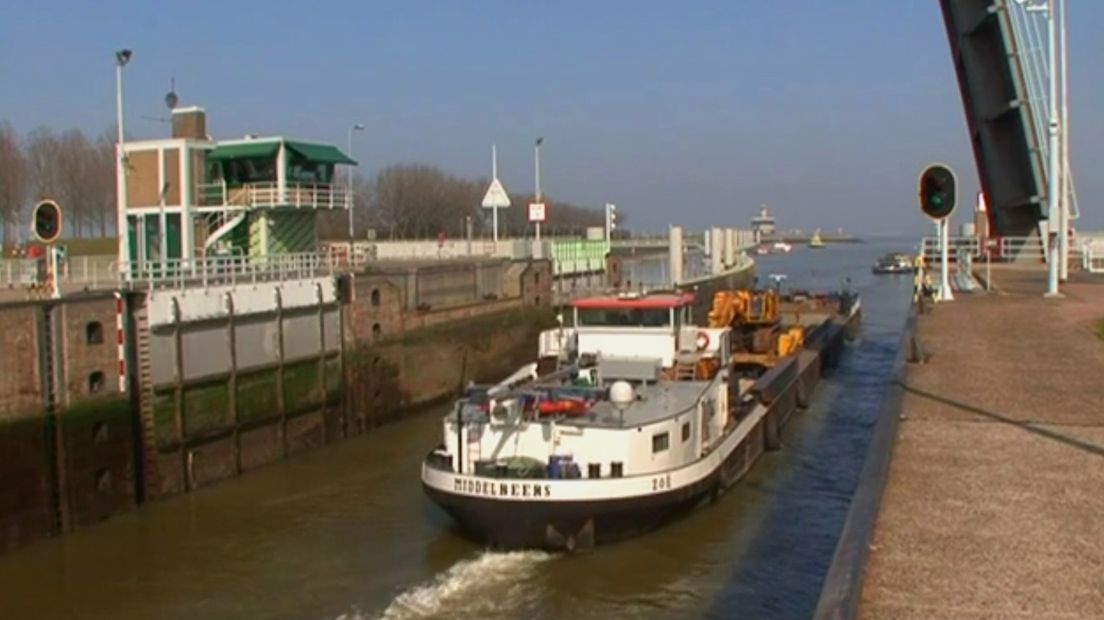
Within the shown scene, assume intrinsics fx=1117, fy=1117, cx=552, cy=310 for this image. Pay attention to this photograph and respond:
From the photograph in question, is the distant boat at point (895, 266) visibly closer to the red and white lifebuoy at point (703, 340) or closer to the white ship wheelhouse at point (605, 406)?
the red and white lifebuoy at point (703, 340)

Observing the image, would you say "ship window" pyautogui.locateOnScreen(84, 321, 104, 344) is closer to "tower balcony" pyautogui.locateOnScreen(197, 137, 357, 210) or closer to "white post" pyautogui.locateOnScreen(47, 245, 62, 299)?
"white post" pyautogui.locateOnScreen(47, 245, 62, 299)

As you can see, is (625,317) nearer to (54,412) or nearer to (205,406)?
(205,406)

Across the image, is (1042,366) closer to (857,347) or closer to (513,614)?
(513,614)

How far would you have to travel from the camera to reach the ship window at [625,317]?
2123 centimetres

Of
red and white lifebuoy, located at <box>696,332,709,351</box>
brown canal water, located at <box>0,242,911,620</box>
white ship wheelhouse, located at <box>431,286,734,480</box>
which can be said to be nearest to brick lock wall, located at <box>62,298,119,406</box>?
brown canal water, located at <box>0,242,911,620</box>

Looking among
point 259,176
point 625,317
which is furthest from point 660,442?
point 259,176

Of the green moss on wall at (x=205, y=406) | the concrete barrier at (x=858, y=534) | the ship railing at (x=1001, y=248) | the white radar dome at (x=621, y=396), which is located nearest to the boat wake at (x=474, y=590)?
the white radar dome at (x=621, y=396)

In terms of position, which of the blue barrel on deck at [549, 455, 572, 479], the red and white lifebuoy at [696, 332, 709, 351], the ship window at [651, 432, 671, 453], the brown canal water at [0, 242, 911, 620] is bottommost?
the brown canal water at [0, 242, 911, 620]

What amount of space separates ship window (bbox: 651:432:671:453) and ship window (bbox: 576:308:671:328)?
197 inches

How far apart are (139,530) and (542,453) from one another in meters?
7.26

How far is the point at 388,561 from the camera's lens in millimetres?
16438

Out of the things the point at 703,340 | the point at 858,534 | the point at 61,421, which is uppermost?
the point at 703,340

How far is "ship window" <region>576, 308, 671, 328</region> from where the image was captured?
69.7 ft

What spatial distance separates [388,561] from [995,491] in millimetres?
8937
